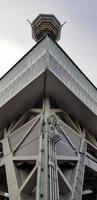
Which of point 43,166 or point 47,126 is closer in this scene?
point 43,166

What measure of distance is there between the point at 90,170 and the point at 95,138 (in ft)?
19.3

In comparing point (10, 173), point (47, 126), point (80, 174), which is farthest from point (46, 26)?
point (10, 173)

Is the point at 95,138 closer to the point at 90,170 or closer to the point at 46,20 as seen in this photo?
the point at 90,170

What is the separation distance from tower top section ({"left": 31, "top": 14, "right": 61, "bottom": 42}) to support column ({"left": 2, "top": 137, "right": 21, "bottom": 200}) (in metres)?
18.6

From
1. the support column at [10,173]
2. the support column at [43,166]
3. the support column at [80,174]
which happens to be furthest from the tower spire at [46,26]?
the support column at [43,166]

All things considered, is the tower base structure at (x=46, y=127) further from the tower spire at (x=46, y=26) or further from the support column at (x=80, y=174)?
the tower spire at (x=46, y=26)

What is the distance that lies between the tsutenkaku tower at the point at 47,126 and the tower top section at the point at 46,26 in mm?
9378

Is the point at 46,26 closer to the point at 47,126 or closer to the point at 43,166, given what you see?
the point at 47,126

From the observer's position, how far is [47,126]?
29297 mm

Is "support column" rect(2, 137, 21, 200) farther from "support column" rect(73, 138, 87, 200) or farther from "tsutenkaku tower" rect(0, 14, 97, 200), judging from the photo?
"support column" rect(73, 138, 87, 200)

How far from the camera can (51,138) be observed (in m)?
28.2

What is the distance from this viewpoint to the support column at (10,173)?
92.1 ft

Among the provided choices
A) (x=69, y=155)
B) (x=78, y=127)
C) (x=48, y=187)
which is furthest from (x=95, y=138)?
(x=48, y=187)

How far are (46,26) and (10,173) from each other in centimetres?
2409
